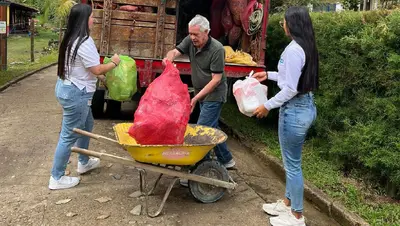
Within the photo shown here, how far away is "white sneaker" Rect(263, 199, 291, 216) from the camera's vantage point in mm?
3998

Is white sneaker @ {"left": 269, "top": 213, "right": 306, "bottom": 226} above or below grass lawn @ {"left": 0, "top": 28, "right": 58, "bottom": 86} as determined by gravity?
above

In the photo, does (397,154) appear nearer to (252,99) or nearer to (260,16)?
(252,99)

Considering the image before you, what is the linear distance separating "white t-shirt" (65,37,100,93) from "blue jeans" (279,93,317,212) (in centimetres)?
188

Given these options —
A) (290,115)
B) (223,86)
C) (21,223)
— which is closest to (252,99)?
(290,115)

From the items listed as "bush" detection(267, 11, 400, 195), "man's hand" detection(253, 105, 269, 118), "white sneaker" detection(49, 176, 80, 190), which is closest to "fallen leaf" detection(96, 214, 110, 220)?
"white sneaker" detection(49, 176, 80, 190)

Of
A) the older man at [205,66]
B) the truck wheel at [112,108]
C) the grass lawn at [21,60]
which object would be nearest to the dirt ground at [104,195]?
the older man at [205,66]

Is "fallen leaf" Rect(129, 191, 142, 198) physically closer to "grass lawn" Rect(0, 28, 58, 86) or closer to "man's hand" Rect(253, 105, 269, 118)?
"man's hand" Rect(253, 105, 269, 118)

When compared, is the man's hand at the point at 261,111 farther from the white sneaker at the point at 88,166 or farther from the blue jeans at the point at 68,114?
the white sneaker at the point at 88,166

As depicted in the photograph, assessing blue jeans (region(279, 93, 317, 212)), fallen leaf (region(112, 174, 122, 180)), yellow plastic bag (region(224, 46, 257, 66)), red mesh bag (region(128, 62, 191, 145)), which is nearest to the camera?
blue jeans (region(279, 93, 317, 212))

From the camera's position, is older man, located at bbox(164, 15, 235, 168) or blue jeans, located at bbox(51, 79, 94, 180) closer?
blue jeans, located at bbox(51, 79, 94, 180)

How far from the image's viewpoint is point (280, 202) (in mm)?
4098

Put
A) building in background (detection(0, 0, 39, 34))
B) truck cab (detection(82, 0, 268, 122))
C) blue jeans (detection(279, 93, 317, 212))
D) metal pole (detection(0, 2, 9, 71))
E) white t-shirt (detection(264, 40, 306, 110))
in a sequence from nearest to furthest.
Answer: white t-shirt (detection(264, 40, 306, 110)) < blue jeans (detection(279, 93, 317, 212)) < truck cab (detection(82, 0, 268, 122)) < metal pole (detection(0, 2, 9, 71)) < building in background (detection(0, 0, 39, 34))

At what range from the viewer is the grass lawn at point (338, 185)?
13.3 ft

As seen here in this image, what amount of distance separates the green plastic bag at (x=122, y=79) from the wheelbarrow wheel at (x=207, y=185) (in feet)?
3.89
